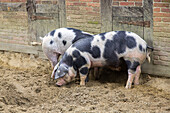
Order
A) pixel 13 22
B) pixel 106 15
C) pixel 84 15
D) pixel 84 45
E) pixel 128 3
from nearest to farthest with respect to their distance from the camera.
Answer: pixel 84 45 → pixel 128 3 → pixel 106 15 → pixel 84 15 → pixel 13 22

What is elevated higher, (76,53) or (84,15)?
(84,15)

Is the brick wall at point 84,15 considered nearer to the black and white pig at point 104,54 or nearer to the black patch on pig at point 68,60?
the black and white pig at point 104,54

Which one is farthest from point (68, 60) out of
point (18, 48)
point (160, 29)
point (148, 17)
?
point (18, 48)

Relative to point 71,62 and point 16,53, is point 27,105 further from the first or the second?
point 16,53

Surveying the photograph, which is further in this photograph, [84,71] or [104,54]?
[84,71]

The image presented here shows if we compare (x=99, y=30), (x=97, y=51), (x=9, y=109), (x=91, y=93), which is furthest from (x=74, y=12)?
(x=9, y=109)

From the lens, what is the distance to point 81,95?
19.2 feet

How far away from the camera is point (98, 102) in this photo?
18.0 ft

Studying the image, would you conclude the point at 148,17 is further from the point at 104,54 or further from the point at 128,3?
the point at 104,54

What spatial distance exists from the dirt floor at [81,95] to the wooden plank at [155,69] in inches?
4.0

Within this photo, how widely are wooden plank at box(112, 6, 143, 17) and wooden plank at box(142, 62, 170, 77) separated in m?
1.04

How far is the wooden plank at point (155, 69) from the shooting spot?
6.31 metres

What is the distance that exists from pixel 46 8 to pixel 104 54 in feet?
8.58

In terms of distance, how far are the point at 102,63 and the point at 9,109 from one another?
2.14 metres
